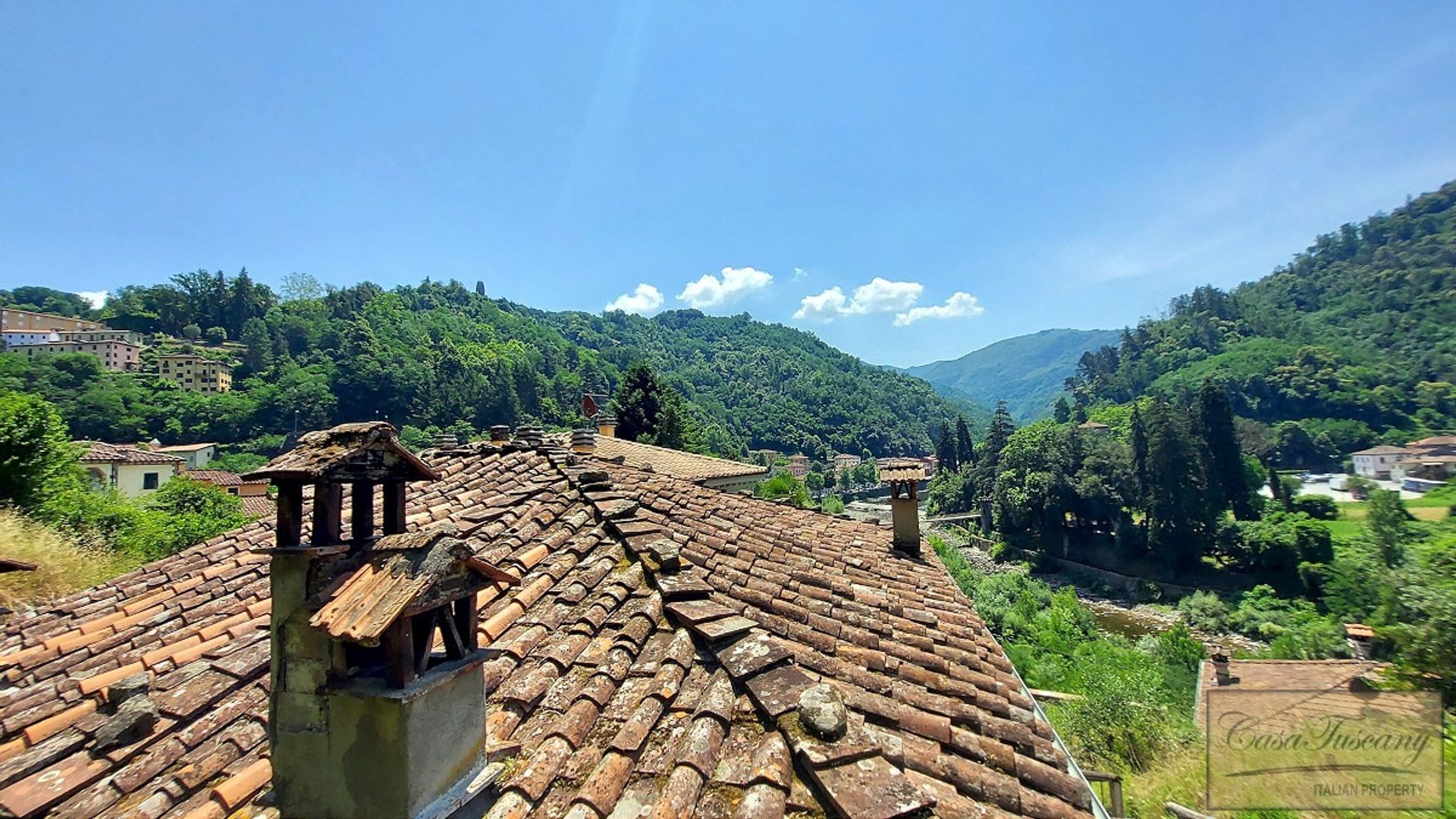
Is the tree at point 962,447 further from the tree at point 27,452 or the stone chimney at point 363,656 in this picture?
the stone chimney at point 363,656

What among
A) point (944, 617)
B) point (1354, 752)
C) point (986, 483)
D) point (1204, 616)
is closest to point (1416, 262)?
point (986, 483)

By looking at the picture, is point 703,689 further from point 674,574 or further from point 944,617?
point 944,617

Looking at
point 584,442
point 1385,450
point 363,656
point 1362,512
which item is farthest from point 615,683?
point 1385,450

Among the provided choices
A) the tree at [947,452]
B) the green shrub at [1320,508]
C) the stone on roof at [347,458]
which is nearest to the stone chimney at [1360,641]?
the stone on roof at [347,458]

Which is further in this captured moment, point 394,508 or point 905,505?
point 905,505

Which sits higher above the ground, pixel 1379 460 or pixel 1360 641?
pixel 1379 460

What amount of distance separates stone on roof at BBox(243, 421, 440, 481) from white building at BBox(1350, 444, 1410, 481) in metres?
128

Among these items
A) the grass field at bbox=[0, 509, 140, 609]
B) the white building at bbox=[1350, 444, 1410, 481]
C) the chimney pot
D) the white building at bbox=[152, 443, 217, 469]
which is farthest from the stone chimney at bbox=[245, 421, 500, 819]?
the white building at bbox=[1350, 444, 1410, 481]

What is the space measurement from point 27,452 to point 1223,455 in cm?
8667

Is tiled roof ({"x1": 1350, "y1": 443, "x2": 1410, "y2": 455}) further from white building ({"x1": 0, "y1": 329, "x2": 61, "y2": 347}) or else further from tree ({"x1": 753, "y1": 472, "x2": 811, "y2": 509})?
white building ({"x1": 0, "y1": 329, "x2": 61, "y2": 347})

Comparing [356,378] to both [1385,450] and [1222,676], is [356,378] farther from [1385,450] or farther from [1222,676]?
[1385,450]
